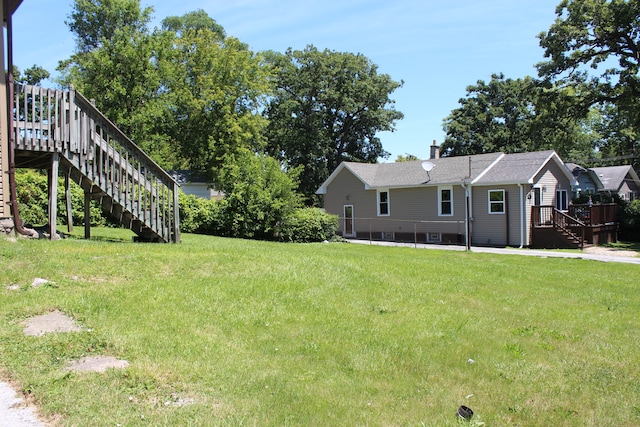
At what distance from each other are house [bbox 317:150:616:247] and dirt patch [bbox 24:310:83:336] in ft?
58.6

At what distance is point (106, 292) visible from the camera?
680 cm

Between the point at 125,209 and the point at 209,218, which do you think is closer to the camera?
the point at 125,209

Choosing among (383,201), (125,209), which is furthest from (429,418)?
(383,201)

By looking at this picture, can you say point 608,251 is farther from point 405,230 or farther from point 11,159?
point 11,159

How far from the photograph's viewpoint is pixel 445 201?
86.7ft

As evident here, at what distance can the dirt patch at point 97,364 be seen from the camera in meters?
4.54

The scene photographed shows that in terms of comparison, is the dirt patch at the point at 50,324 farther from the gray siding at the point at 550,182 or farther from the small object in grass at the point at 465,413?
the gray siding at the point at 550,182

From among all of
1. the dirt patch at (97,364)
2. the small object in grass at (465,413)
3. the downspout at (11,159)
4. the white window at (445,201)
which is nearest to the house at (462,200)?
the white window at (445,201)

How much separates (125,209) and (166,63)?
64.5 feet

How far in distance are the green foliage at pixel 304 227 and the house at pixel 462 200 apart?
504 centimetres

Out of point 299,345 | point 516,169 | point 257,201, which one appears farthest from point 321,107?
point 299,345

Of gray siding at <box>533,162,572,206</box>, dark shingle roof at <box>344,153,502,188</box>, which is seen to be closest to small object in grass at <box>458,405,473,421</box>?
dark shingle roof at <box>344,153,502,188</box>

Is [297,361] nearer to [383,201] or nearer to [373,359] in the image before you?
[373,359]

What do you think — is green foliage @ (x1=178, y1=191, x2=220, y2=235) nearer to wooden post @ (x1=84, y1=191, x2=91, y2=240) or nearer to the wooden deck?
wooden post @ (x1=84, y1=191, x2=91, y2=240)
